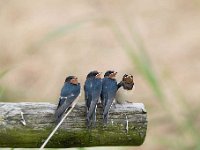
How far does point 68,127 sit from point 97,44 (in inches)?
228

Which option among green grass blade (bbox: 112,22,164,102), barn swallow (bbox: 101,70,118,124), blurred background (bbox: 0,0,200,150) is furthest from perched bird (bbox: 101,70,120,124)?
blurred background (bbox: 0,0,200,150)

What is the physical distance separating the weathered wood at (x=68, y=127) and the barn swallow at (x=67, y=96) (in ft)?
0.07

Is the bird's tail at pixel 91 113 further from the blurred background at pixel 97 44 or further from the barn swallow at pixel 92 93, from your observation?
the blurred background at pixel 97 44

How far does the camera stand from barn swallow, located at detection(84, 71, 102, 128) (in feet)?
11.1

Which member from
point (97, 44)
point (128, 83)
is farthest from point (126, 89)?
point (97, 44)

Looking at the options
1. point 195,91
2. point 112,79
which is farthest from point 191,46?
point 112,79

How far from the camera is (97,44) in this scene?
9.16 meters

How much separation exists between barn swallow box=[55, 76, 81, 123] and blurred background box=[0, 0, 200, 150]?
12.4ft

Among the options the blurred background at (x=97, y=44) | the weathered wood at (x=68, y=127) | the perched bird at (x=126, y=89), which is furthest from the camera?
the blurred background at (x=97, y=44)

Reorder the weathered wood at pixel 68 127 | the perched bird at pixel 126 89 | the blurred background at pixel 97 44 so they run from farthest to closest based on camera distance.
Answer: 1. the blurred background at pixel 97 44
2. the perched bird at pixel 126 89
3. the weathered wood at pixel 68 127

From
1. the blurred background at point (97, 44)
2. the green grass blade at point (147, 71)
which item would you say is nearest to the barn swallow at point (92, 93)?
the green grass blade at point (147, 71)

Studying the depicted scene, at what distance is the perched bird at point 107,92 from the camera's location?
3.40m

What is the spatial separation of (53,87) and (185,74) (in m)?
0.96

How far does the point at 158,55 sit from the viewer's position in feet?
29.3
